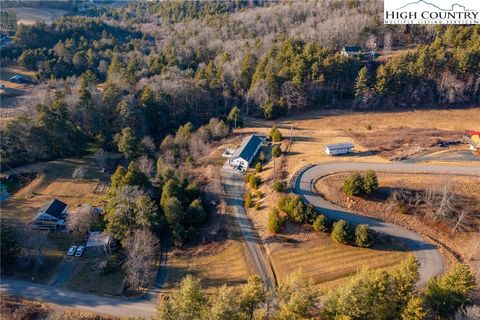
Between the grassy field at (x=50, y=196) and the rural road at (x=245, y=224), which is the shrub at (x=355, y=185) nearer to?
the rural road at (x=245, y=224)

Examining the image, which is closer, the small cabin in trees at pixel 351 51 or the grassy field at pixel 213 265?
the grassy field at pixel 213 265

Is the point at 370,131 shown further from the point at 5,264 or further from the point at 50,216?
the point at 5,264

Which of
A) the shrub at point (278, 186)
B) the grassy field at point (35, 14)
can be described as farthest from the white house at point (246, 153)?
the grassy field at point (35, 14)

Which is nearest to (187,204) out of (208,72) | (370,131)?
(370,131)

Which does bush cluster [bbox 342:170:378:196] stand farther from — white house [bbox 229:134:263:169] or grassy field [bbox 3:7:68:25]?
grassy field [bbox 3:7:68:25]

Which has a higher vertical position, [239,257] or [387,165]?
[387,165]

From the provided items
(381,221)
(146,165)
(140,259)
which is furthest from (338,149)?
(140,259)
